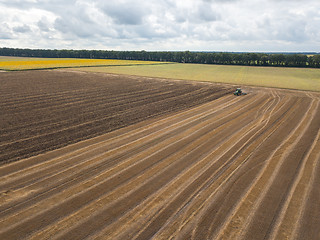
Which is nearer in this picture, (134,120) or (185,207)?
(185,207)

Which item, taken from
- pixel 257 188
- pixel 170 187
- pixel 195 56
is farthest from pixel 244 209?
pixel 195 56

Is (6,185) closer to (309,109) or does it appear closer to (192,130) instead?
(192,130)

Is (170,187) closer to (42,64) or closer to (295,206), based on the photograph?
A: (295,206)

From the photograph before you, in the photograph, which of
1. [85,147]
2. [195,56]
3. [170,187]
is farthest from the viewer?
[195,56]

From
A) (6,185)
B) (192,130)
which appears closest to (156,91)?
(192,130)

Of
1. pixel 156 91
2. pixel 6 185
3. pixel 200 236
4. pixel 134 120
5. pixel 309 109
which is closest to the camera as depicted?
pixel 200 236

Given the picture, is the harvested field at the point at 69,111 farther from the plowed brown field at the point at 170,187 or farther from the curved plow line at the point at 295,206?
the curved plow line at the point at 295,206

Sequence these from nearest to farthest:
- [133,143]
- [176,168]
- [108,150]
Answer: [176,168], [108,150], [133,143]
